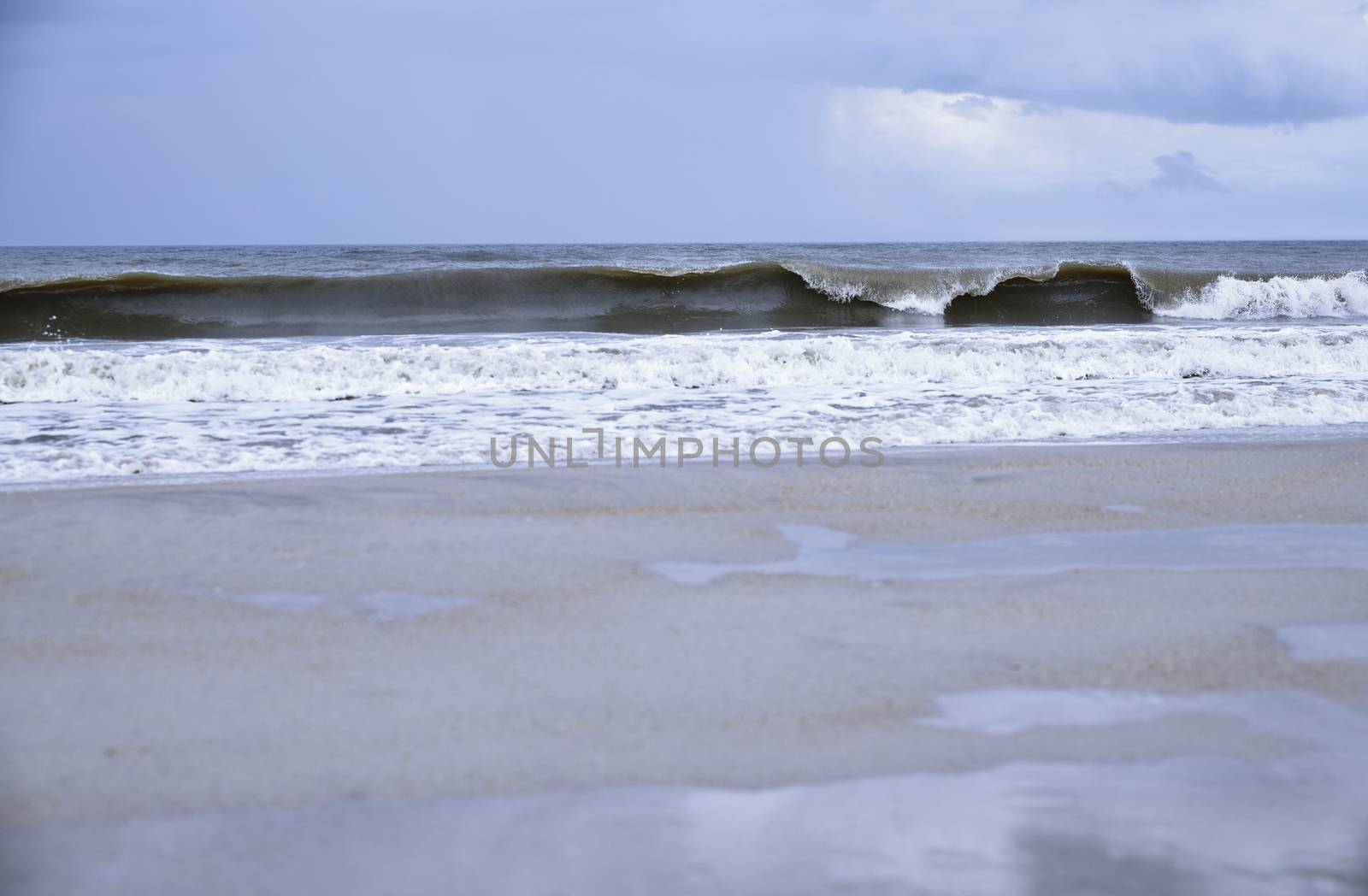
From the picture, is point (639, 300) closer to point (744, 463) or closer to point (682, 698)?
point (744, 463)

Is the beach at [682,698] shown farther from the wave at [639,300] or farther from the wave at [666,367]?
the wave at [639,300]

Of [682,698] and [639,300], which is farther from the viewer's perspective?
[639,300]

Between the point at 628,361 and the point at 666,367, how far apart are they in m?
0.39

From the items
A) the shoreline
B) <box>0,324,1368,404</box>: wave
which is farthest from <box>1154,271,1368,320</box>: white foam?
the shoreline

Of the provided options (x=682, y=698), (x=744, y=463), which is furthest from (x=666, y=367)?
(x=682, y=698)

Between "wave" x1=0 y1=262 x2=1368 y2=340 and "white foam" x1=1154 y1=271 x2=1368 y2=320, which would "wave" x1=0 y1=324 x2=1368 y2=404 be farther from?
"white foam" x1=1154 y1=271 x2=1368 y2=320

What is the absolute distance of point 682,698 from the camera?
2168 mm

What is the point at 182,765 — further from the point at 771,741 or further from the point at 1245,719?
the point at 1245,719

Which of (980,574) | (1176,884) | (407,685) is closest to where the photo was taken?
(1176,884)

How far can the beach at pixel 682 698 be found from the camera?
5.31 ft

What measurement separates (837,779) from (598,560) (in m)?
1.44

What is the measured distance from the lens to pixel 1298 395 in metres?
6.71

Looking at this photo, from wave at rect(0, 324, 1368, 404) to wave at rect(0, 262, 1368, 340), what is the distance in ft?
13.0

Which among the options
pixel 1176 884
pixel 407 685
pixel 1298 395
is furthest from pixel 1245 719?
pixel 1298 395
